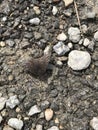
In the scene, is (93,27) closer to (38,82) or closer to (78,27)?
(78,27)

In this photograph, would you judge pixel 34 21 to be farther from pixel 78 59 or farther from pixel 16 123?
pixel 16 123

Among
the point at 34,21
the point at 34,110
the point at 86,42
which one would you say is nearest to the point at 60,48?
the point at 86,42

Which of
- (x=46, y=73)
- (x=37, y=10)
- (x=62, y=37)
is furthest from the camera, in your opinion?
(x=37, y=10)

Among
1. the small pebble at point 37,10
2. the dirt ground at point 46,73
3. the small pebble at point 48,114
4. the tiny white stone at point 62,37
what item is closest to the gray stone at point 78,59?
the dirt ground at point 46,73

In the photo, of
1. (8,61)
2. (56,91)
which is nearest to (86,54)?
(56,91)

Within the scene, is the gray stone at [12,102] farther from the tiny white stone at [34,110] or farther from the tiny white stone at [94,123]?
the tiny white stone at [94,123]

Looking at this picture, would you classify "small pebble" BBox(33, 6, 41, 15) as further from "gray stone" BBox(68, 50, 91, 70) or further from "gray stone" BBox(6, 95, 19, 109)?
"gray stone" BBox(6, 95, 19, 109)
